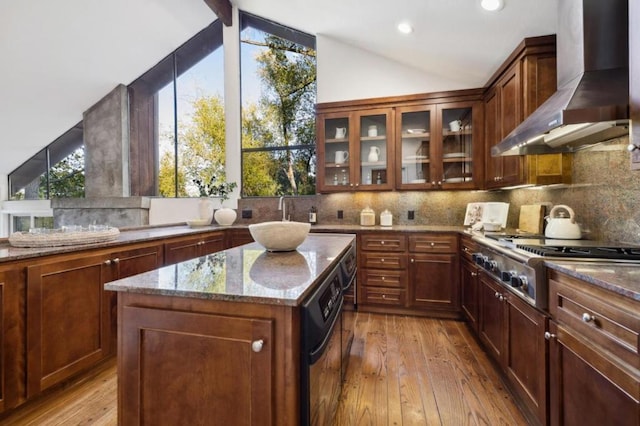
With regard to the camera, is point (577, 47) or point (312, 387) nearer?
point (312, 387)

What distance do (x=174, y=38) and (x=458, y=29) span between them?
440cm

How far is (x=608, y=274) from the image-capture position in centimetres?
107

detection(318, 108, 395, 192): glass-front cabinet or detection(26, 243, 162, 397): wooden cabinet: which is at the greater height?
detection(318, 108, 395, 192): glass-front cabinet

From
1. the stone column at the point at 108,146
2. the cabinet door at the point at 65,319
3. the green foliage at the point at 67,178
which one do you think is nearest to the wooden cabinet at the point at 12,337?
the cabinet door at the point at 65,319

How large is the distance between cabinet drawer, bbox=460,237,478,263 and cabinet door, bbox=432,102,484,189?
74cm

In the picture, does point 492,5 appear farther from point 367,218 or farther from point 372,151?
point 367,218

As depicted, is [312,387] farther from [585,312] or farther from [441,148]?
[441,148]

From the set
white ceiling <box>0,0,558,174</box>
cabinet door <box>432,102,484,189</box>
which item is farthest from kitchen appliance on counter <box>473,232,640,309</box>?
white ceiling <box>0,0,558,174</box>

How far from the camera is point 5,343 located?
5.01 ft

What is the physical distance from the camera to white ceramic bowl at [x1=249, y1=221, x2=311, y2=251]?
1566mm

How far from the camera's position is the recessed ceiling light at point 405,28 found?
2.84 m

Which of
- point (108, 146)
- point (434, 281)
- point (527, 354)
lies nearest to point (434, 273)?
point (434, 281)

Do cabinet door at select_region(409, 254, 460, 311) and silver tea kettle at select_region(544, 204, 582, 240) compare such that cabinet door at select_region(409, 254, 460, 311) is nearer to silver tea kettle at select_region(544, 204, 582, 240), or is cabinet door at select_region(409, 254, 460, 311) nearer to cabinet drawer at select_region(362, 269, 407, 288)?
cabinet drawer at select_region(362, 269, 407, 288)

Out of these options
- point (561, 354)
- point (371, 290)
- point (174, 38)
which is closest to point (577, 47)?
point (561, 354)
